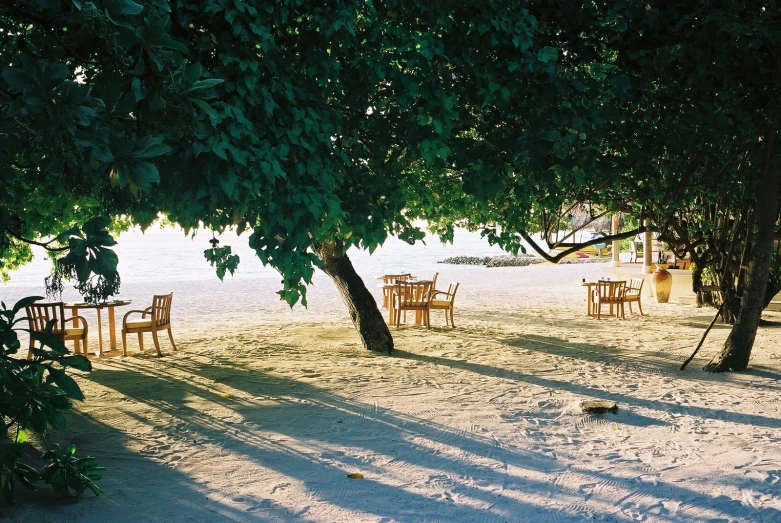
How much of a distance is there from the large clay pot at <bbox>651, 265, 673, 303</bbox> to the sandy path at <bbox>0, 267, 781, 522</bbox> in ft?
17.2

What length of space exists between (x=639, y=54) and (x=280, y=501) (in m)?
4.55

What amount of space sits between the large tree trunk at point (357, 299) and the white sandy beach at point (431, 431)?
350mm

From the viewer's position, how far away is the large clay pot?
16.9 metres

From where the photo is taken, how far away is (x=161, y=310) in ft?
35.9

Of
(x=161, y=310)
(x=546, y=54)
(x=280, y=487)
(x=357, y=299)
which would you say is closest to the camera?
(x=546, y=54)

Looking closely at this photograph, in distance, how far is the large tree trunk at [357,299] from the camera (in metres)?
11.0

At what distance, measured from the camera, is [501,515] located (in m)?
4.48

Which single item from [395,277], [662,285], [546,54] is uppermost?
[546,54]

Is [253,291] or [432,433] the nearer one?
[432,433]

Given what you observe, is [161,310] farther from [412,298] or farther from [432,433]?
[432,433]

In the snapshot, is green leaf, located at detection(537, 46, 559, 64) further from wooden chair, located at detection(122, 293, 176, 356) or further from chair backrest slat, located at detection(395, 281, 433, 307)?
chair backrest slat, located at detection(395, 281, 433, 307)

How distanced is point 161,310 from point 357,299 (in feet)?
9.81

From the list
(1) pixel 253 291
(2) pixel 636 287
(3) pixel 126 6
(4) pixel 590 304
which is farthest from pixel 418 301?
(3) pixel 126 6

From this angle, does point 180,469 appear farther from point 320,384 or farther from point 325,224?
point 320,384
